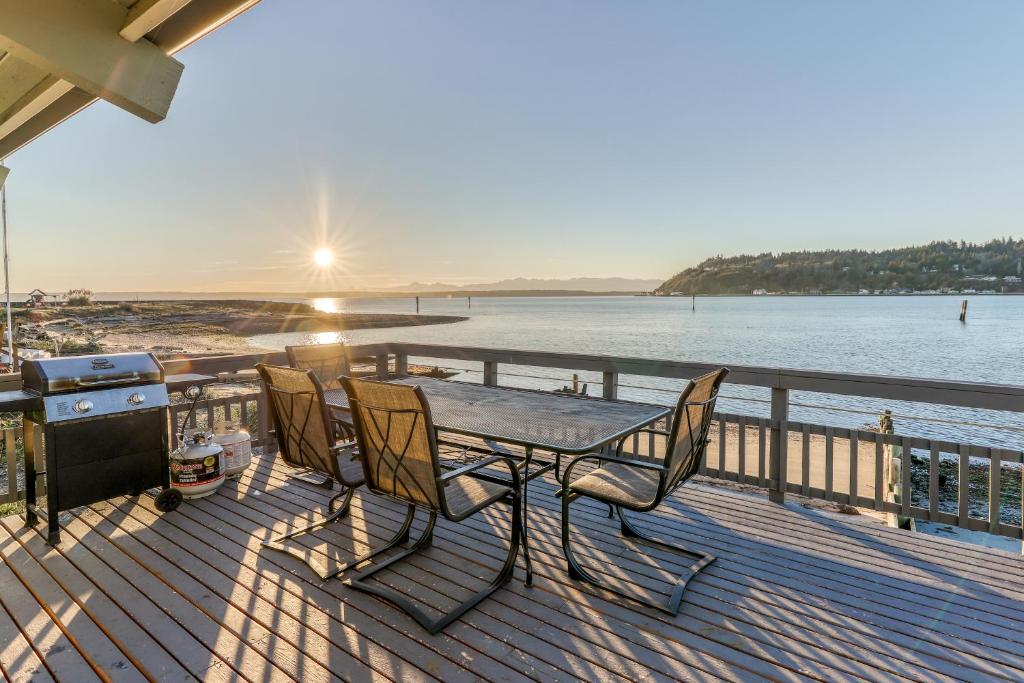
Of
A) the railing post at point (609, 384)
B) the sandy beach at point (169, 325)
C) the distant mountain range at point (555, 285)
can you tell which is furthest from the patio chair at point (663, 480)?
the distant mountain range at point (555, 285)

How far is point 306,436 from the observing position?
8.32 ft

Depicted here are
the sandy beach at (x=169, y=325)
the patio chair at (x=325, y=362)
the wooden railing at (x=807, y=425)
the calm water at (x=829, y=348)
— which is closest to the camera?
the wooden railing at (x=807, y=425)

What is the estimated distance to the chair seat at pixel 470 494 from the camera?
2.03m

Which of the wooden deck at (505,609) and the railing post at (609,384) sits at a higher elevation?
the railing post at (609,384)

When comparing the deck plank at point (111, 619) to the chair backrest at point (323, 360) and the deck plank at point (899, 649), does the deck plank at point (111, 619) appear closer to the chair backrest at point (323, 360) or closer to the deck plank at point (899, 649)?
the chair backrest at point (323, 360)

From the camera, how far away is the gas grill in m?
2.60

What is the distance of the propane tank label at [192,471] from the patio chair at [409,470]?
1.47 m

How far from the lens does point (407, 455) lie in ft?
6.56

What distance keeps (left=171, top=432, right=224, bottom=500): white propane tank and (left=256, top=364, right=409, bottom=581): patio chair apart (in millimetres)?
817

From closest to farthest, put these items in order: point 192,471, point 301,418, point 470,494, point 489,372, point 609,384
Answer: point 470,494
point 301,418
point 192,471
point 609,384
point 489,372

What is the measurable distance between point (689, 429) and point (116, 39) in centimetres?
272

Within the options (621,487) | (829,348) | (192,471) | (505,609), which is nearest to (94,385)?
(192,471)

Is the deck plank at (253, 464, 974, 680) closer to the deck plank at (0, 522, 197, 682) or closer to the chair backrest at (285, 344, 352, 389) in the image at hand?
the deck plank at (0, 522, 197, 682)

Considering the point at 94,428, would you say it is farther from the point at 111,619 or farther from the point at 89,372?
the point at 111,619
